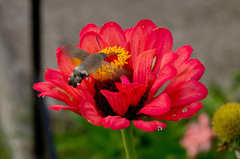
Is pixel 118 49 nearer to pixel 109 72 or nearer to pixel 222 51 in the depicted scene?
pixel 109 72

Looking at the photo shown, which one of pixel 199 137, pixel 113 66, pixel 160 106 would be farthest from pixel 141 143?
pixel 160 106

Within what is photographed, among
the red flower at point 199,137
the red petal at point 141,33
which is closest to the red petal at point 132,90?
the red petal at point 141,33

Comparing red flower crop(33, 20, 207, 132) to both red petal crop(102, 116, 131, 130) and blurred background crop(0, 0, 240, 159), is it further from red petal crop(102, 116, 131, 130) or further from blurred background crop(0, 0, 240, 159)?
blurred background crop(0, 0, 240, 159)

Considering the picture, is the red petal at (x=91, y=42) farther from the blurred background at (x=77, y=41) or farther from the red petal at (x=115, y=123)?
the blurred background at (x=77, y=41)

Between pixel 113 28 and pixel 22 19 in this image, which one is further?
pixel 22 19

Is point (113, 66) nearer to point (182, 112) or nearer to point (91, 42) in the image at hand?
point (91, 42)

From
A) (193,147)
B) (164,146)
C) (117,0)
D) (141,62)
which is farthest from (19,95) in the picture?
(141,62)
